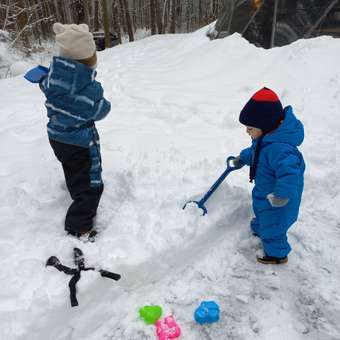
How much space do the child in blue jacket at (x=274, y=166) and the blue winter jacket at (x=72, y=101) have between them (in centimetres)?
113

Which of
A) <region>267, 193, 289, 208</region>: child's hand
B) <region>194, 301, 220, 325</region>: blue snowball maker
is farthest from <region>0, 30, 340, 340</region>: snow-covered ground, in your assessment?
<region>267, 193, 289, 208</region>: child's hand

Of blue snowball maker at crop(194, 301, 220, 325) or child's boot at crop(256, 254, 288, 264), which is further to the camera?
child's boot at crop(256, 254, 288, 264)

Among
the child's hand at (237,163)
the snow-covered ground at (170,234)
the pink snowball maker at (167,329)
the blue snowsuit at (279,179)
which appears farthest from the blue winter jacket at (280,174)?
the pink snowball maker at (167,329)

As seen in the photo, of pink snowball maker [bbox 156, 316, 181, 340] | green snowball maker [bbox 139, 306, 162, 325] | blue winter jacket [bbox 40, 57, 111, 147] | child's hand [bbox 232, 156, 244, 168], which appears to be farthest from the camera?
child's hand [bbox 232, 156, 244, 168]

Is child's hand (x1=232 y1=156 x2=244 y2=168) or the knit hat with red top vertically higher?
the knit hat with red top

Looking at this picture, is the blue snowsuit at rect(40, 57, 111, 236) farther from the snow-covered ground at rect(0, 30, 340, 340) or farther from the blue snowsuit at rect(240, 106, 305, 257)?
the blue snowsuit at rect(240, 106, 305, 257)

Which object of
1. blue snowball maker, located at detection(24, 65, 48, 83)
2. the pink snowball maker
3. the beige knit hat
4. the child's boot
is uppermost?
the beige knit hat

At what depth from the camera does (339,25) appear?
20.6 ft

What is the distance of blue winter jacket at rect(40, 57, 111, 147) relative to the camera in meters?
2.61

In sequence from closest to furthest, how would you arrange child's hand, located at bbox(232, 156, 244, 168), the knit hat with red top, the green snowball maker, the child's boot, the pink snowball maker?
the pink snowball maker → the green snowball maker → the knit hat with red top → the child's boot → child's hand, located at bbox(232, 156, 244, 168)

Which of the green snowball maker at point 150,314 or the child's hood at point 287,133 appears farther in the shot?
the child's hood at point 287,133

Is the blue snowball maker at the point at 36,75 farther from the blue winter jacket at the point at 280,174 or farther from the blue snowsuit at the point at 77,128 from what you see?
the blue winter jacket at the point at 280,174

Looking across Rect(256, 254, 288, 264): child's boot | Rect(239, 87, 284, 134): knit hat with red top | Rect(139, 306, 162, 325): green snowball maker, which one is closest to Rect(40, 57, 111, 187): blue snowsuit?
Rect(239, 87, 284, 134): knit hat with red top

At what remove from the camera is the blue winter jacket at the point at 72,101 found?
2607 millimetres
